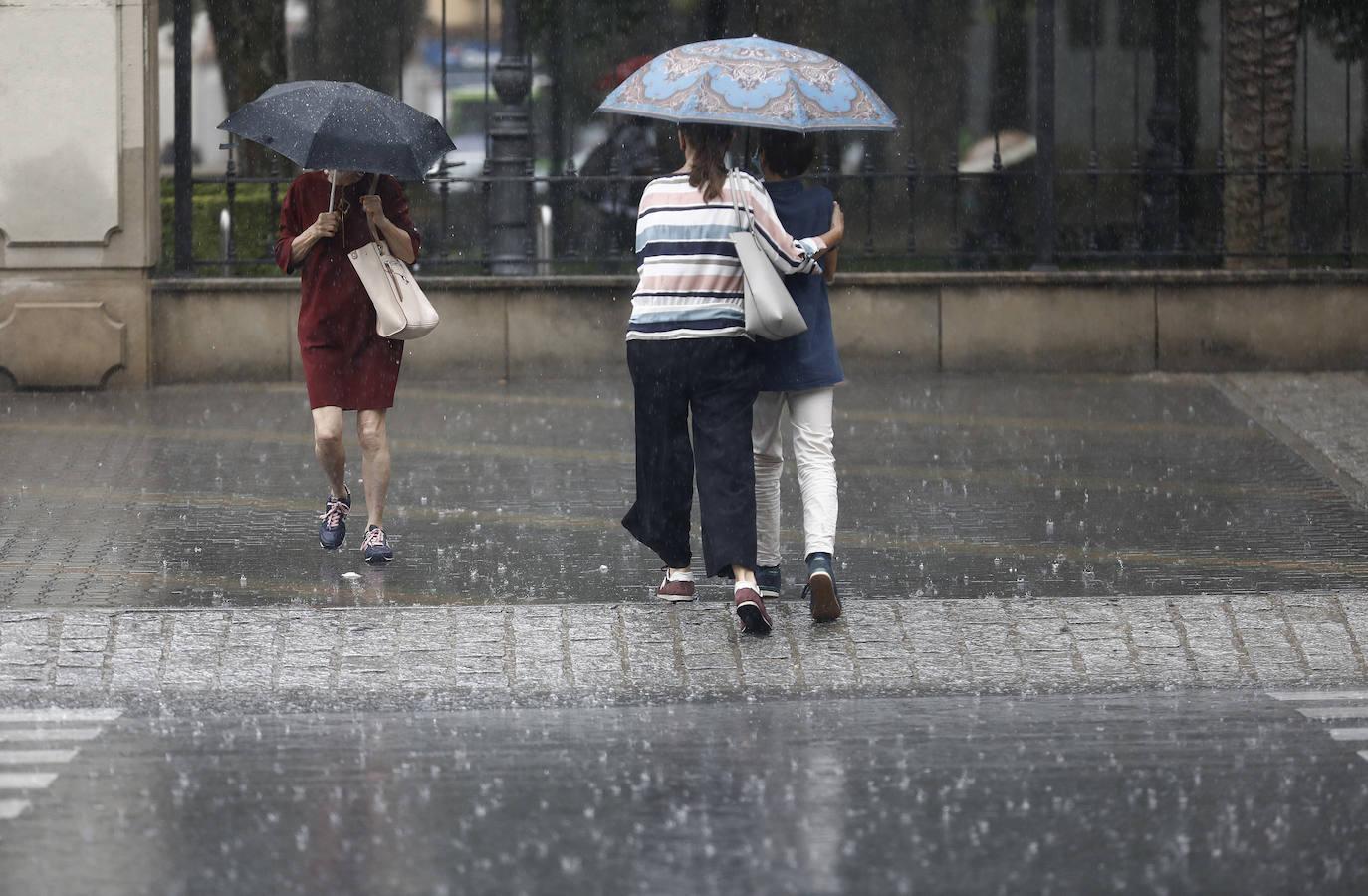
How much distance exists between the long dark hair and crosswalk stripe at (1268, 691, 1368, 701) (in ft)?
7.48

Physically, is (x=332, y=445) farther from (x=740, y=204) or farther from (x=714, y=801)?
(x=714, y=801)

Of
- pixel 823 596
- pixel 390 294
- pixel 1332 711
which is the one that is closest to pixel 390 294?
pixel 390 294

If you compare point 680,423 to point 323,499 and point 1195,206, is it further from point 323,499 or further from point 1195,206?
point 1195,206

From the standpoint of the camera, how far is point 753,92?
292 inches

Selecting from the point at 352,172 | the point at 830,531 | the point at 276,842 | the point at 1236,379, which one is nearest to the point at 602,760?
the point at 276,842

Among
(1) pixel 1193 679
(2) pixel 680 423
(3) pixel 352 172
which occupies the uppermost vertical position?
(3) pixel 352 172

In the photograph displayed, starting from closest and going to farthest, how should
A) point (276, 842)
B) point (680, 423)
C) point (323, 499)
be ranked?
point (276, 842) < point (680, 423) < point (323, 499)

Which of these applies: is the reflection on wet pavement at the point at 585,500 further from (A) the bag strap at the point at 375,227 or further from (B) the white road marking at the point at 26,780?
(B) the white road marking at the point at 26,780

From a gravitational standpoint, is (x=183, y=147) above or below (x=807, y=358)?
above

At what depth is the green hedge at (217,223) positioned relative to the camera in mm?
14273

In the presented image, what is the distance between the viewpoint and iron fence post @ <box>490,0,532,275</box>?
14508 mm

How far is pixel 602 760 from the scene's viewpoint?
6.06 m

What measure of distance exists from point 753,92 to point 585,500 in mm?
3009

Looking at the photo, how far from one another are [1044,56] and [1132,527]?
5.99m
